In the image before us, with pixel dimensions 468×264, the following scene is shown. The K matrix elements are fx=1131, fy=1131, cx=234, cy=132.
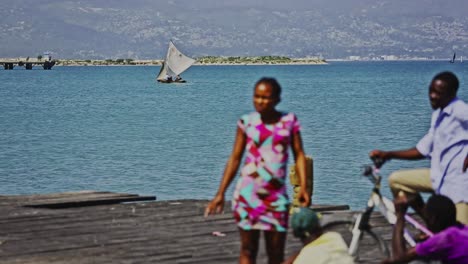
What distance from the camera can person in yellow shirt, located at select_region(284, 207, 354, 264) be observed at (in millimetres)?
7711

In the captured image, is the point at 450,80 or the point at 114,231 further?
the point at 114,231

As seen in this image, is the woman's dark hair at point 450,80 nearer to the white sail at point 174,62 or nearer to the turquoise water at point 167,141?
the turquoise water at point 167,141

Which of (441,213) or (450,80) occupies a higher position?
(450,80)

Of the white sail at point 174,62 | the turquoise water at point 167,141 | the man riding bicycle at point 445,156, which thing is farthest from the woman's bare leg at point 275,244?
the white sail at point 174,62

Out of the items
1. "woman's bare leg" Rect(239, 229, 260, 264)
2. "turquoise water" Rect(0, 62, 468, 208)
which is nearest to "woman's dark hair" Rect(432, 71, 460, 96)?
"woman's bare leg" Rect(239, 229, 260, 264)

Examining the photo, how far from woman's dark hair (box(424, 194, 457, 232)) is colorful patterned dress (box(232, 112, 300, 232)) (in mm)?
1108

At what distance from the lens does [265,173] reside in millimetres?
8062

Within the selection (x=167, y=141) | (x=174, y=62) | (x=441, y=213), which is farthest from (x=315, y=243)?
(x=174, y=62)

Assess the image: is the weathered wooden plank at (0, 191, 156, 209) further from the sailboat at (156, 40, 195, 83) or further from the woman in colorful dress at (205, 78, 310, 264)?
the sailboat at (156, 40, 195, 83)

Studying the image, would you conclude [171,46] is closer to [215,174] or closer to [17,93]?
[17,93]

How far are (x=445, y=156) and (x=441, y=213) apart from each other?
123 centimetres

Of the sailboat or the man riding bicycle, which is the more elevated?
the man riding bicycle

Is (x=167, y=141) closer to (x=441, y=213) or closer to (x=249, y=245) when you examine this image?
(x=249, y=245)

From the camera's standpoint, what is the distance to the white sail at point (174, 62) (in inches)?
5157
